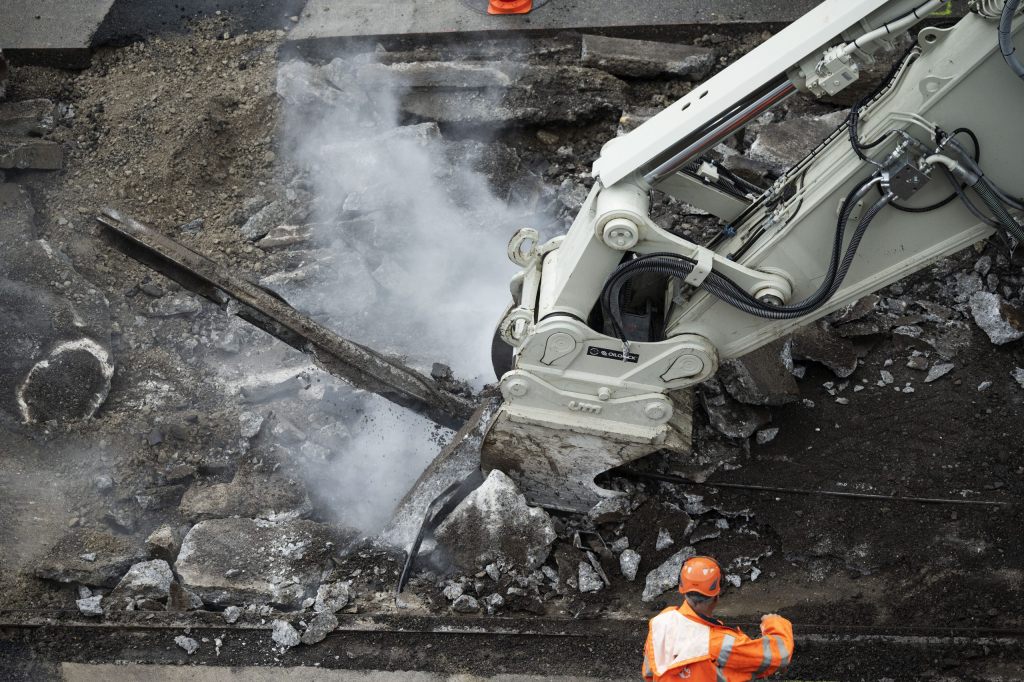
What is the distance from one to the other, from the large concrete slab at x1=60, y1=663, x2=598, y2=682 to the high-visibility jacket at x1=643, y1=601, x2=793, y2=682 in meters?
1.02

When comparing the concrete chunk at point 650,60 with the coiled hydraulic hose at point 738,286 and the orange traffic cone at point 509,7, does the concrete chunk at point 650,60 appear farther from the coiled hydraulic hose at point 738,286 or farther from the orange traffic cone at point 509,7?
the coiled hydraulic hose at point 738,286

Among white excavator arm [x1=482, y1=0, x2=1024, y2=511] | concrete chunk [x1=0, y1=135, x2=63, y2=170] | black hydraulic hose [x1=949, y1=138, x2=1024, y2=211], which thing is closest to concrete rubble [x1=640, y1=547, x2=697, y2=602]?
white excavator arm [x1=482, y1=0, x2=1024, y2=511]

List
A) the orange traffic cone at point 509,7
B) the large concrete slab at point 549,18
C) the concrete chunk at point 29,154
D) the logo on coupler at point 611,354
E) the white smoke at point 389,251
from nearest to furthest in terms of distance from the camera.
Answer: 1. the logo on coupler at point 611,354
2. the white smoke at point 389,251
3. the concrete chunk at point 29,154
4. the large concrete slab at point 549,18
5. the orange traffic cone at point 509,7

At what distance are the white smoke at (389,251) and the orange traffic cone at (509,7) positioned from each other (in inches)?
50.8

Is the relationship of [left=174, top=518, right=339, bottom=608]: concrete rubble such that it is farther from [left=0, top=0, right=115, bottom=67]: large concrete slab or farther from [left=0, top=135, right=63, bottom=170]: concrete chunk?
[left=0, top=0, right=115, bottom=67]: large concrete slab

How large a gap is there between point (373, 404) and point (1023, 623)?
360 cm

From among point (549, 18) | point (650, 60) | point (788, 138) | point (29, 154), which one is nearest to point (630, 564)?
point (788, 138)

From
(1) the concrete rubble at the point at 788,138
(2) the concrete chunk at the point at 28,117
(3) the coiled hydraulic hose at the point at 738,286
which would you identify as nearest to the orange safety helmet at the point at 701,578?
(3) the coiled hydraulic hose at the point at 738,286

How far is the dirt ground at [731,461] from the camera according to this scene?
14.8 ft

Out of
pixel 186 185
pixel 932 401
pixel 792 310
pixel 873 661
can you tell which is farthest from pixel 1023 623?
pixel 186 185

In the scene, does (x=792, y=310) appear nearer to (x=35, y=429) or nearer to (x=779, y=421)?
(x=779, y=421)

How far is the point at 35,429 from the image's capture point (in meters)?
5.39

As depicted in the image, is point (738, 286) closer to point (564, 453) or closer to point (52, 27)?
point (564, 453)

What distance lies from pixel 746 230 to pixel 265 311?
249 centimetres
